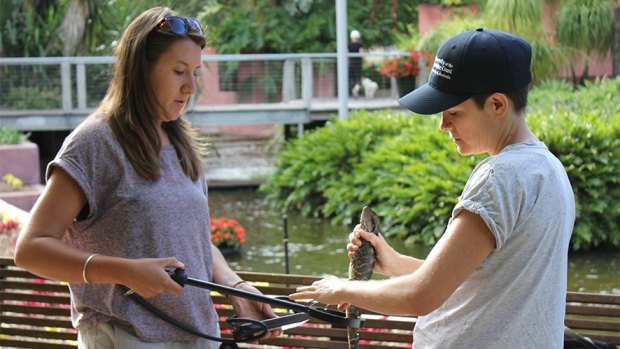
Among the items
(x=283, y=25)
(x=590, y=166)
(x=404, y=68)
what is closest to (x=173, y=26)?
(x=590, y=166)

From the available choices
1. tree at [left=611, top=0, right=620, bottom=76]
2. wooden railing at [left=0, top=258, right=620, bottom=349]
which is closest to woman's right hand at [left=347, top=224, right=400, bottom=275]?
wooden railing at [left=0, top=258, right=620, bottom=349]

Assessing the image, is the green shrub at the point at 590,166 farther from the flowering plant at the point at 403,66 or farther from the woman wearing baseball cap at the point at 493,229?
the woman wearing baseball cap at the point at 493,229

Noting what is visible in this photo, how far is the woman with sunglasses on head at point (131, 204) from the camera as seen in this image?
8.05 feet

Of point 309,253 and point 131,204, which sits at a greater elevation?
point 131,204

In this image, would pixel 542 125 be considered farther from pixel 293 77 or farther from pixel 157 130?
pixel 157 130

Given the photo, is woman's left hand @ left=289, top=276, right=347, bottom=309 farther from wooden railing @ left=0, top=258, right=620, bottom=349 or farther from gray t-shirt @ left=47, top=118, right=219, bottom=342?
wooden railing @ left=0, top=258, right=620, bottom=349

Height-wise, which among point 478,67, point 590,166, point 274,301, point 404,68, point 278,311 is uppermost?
point 478,67

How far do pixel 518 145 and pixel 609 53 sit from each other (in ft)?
62.5

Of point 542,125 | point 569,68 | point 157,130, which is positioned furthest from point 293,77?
point 157,130

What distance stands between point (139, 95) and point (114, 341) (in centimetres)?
61

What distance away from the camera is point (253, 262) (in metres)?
12.2

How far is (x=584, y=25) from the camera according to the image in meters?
19.0

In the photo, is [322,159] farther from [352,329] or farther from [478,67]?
[478,67]

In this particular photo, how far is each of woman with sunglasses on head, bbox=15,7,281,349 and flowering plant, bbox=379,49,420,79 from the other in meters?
17.8
